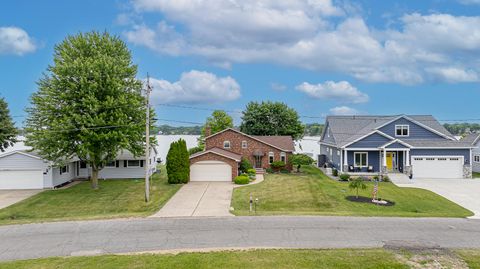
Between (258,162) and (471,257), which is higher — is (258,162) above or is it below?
above

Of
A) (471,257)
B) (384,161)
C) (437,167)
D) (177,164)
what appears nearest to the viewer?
(471,257)

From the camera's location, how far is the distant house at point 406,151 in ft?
105

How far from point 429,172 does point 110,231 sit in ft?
96.0

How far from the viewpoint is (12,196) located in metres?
25.5

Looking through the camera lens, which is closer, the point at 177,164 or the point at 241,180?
the point at 241,180

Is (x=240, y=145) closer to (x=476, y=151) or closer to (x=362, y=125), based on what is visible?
(x=362, y=125)

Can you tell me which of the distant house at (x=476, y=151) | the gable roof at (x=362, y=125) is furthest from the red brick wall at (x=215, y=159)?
the distant house at (x=476, y=151)

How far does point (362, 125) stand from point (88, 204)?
29129 mm

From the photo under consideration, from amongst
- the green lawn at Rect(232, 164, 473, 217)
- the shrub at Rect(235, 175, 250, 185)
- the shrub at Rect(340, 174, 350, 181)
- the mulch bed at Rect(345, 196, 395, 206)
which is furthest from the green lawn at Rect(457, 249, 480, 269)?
the shrub at Rect(235, 175, 250, 185)

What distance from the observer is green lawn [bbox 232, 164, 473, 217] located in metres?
18.5

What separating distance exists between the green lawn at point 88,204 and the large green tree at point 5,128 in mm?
13946

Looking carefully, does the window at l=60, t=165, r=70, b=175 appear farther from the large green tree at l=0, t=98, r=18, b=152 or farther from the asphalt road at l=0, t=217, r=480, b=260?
the asphalt road at l=0, t=217, r=480, b=260

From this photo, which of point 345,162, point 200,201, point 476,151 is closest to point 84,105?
point 200,201

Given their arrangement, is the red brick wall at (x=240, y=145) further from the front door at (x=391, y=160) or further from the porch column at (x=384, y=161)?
the front door at (x=391, y=160)
